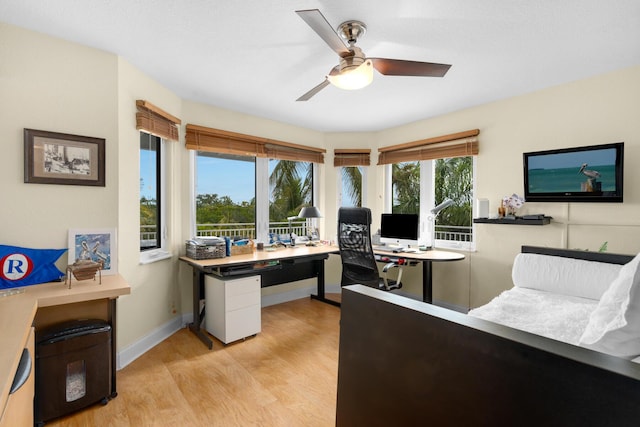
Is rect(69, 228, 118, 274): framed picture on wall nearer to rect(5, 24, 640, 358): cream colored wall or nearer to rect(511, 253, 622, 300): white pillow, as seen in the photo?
rect(5, 24, 640, 358): cream colored wall

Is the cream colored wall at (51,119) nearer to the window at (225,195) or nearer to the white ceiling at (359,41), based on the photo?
the white ceiling at (359,41)

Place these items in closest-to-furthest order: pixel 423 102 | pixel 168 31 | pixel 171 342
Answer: pixel 168 31, pixel 171 342, pixel 423 102

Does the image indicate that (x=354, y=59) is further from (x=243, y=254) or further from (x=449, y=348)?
(x=243, y=254)

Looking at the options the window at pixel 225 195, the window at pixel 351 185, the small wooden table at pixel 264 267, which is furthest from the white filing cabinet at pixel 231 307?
the window at pixel 351 185

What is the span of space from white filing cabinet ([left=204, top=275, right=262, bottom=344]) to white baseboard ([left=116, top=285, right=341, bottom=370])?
0.35 m

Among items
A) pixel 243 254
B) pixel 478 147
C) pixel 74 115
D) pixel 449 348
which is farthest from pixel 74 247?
pixel 478 147

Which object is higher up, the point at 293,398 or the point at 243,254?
the point at 243,254

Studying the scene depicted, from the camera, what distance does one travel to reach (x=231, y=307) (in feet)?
9.10

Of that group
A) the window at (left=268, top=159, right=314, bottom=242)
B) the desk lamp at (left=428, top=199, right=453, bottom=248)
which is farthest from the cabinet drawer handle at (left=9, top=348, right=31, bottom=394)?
the desk lamp at (left=428, top=199, right=453, bottom=248)

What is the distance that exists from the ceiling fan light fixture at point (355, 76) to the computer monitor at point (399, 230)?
2.15 metres

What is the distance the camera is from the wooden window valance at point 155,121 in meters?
2.55

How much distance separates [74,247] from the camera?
2.15 metres

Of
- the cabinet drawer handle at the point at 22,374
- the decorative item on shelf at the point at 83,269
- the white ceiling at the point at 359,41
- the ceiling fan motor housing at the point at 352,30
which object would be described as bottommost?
the cabinet drawer handle at the point at 22,374

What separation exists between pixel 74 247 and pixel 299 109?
2.46 m
